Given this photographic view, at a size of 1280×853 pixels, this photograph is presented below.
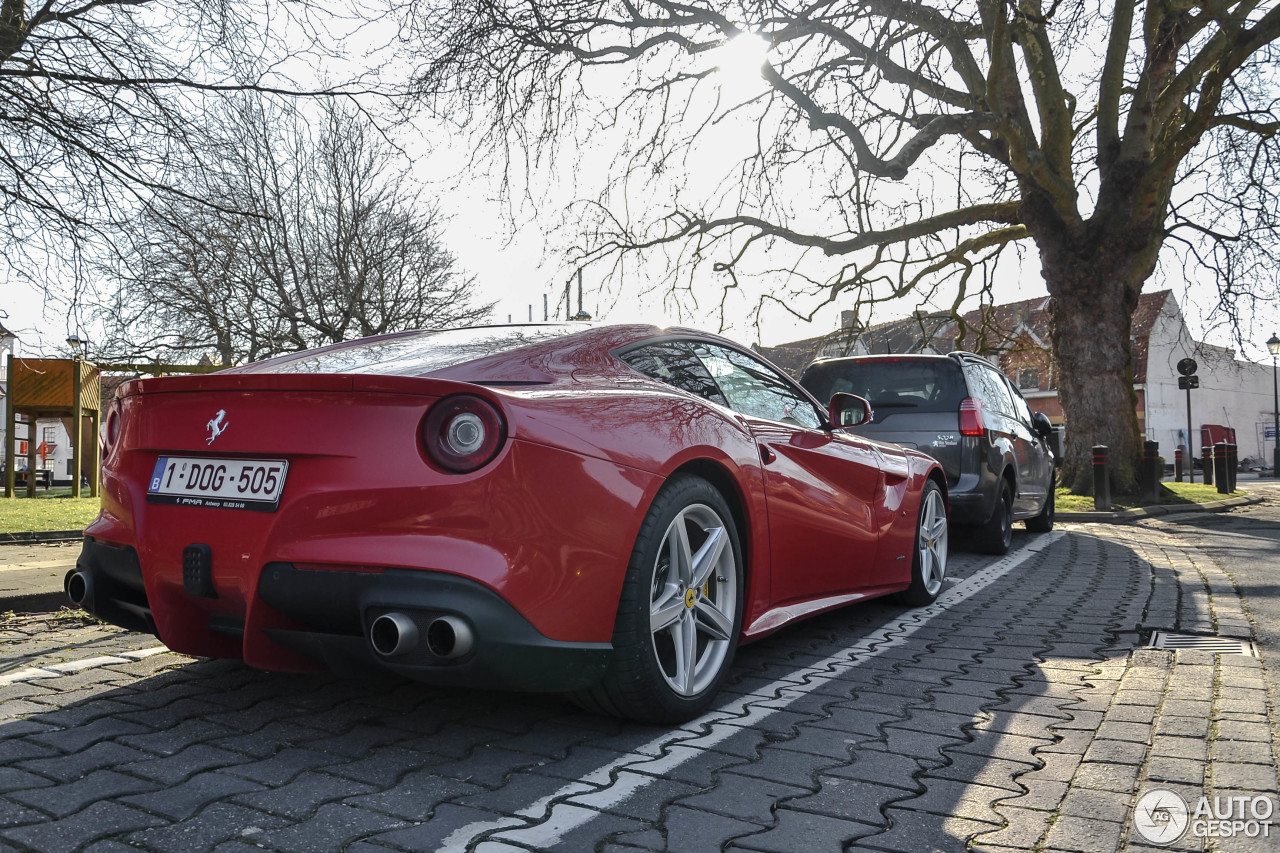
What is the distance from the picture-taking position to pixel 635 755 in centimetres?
285

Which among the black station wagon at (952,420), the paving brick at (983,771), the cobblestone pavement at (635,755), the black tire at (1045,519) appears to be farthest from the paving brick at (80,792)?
the black tire at (1045,519)

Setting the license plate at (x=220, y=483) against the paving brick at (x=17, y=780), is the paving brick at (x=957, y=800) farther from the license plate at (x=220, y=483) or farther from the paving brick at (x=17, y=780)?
the paving brick at (x=17, y=780)

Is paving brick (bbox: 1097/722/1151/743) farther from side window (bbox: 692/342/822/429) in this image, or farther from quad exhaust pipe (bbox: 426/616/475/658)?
quad exhaust pipe (bbox: 426/616/475/658)

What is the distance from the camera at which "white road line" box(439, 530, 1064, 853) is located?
2219 mm

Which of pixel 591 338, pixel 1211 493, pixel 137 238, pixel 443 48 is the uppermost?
pixel 443 48

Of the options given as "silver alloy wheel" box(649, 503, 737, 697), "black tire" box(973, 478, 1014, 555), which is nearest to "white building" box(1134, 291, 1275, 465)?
"black tire" box(973, 478, 1014, 555)

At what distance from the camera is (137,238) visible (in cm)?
786

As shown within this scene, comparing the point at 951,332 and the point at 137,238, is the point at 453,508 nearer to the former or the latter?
the point at 137,238

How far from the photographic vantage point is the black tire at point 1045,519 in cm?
1068

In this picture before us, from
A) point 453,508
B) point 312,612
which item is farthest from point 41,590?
point 453,508

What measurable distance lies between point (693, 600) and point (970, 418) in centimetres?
511

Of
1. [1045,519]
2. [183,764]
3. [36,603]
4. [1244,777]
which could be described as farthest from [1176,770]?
[1045,519]

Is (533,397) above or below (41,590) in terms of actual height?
above

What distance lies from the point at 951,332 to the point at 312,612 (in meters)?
20.8
